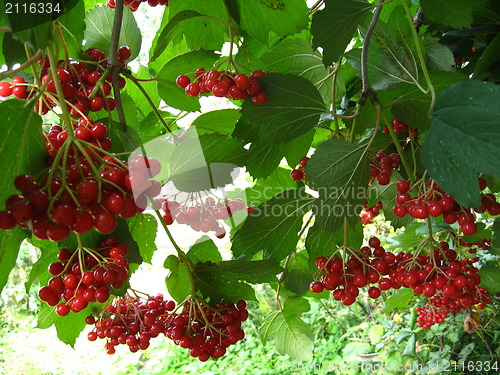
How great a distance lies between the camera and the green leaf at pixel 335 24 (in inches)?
27.0

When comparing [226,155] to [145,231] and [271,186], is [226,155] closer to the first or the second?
[145,231]

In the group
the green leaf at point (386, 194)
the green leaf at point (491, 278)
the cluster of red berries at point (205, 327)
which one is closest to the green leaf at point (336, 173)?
the cluster of red berries at point (205, 327)

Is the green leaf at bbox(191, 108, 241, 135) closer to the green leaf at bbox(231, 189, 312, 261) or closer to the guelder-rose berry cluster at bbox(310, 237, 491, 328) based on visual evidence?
the green leaf at bbox(231, 189, 312, 261)

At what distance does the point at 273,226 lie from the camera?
0.91 m

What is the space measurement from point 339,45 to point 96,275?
1.64ft

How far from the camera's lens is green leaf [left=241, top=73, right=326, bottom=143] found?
0.72 meters

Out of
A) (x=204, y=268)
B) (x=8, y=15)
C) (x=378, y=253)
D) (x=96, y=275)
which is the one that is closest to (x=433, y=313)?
(x=378, y=253)

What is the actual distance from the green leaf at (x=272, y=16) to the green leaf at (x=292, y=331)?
651mm

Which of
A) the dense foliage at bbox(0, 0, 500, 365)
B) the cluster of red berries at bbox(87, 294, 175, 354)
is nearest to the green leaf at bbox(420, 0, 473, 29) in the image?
the dense foliage at bbox(0, 0, 500, 365)

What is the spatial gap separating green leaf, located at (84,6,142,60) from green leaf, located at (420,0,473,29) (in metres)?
0.52

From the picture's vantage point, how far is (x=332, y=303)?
14.1 feet

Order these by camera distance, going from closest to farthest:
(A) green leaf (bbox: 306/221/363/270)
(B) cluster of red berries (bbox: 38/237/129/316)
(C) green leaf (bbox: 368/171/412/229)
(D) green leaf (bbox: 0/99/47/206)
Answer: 1. (D) green leaf (bbox: 0/99/47/206)
2. (B) cluster of red berries (bbox: 38/237/129/316)
3. (A) green leaf (bbox: 306/221/363/270)
4. (C) green leaf (bbox: 368/171/412/229)

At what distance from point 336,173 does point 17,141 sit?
45 centimetres

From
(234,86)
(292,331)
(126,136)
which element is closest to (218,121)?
(234,86)
